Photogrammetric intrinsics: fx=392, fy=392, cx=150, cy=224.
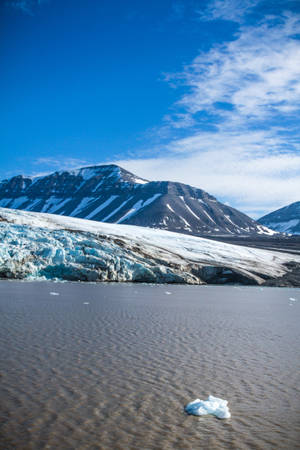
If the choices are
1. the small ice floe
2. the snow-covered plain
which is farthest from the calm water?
the snow-covered plain

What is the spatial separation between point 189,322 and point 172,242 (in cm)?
2129

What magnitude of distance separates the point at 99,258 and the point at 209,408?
18932 millimetres

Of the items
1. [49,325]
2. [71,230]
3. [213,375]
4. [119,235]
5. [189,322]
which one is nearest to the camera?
[213,375]

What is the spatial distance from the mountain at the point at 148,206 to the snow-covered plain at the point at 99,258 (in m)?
105

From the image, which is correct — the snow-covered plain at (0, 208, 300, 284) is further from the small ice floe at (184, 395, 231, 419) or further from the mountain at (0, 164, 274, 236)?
the mountain at (0, 164, 274, 236)

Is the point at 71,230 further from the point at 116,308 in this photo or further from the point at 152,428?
the point at 152,428

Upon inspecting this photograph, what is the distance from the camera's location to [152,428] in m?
3.93

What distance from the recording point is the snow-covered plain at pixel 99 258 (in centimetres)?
2195

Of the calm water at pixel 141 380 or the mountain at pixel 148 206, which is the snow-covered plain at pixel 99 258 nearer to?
the calm water at pixel 141 380

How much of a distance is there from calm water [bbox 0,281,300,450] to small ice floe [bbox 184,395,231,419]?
0.28 ft

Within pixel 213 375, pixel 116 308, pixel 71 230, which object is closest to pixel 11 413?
pixel 213 375

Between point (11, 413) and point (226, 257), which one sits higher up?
point (226, 257)

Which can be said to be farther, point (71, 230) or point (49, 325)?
point (71, 230)

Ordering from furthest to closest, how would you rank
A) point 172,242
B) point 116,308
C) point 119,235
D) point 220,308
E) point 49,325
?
1. point 172,242
2. point 119,235
3. point 220,308
4. point 116,308
5. point 49,325
